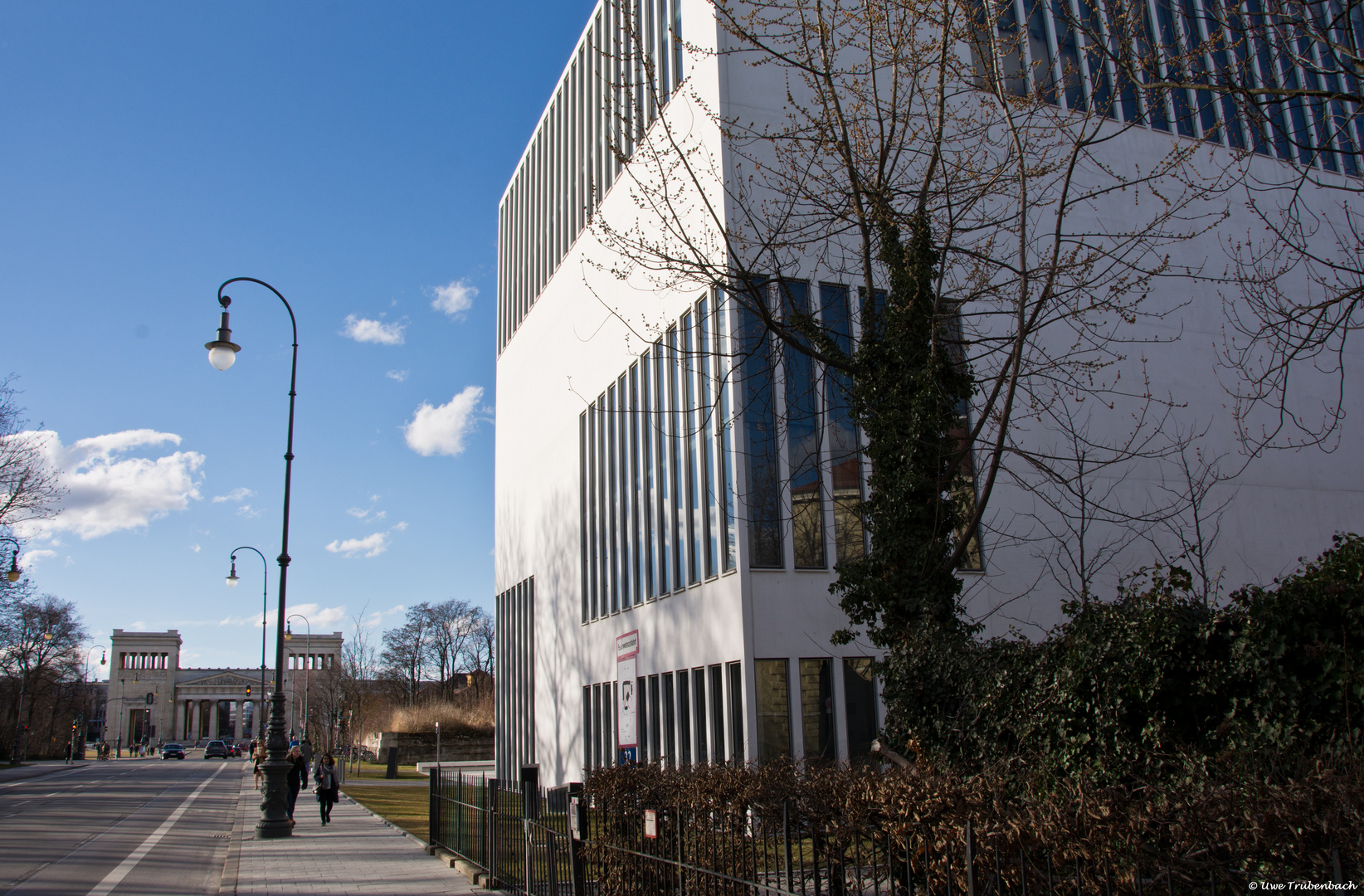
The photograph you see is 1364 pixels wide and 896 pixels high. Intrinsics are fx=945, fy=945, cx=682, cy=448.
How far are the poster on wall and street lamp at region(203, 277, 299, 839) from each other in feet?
34.8

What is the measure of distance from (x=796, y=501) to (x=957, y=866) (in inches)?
493

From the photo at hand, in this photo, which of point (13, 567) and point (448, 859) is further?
point (13, 567)

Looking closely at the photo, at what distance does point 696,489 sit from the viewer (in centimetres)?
2027

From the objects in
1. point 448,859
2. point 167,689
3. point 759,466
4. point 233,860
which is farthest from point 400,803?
point 167,689

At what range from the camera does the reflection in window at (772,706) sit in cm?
1753

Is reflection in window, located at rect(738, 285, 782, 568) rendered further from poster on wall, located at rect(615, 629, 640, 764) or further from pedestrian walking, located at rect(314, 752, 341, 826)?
pedestrian walking, located at rect(314, 752, 341, 826)

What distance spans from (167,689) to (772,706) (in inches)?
5668

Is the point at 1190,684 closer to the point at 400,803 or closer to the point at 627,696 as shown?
the point at 627,696

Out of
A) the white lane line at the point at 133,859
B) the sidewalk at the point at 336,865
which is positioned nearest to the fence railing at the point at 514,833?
the sidewalk at the point at 336,865

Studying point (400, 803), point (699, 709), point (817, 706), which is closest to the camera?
point (817, 706)

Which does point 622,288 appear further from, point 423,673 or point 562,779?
point 423,673

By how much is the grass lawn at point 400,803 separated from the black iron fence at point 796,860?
27.0 ft

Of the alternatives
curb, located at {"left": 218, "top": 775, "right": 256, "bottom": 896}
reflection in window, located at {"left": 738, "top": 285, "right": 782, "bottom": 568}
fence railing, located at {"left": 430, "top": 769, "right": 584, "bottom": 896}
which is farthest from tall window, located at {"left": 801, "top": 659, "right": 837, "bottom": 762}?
curb, located at {"left": 218, "top": 775, "right": 256, "bottom": 896}

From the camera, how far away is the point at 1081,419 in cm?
2133
